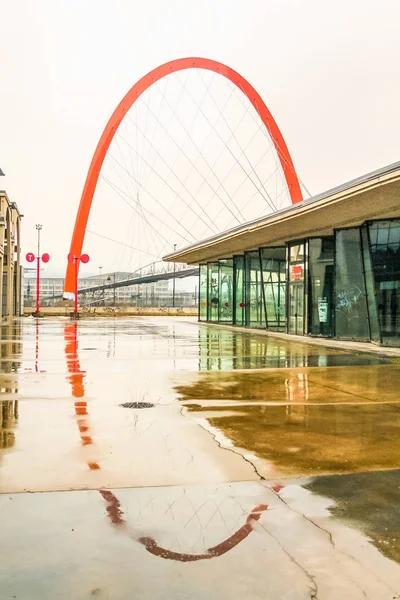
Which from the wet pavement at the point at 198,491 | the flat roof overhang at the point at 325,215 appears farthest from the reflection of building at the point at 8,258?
the wet pavement at the point at 198,491

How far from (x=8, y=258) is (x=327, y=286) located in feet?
78.4

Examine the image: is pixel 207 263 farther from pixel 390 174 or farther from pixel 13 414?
pixel 13 414

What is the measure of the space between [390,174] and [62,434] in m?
11.8

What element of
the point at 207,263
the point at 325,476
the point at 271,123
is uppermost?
the point at 271,123

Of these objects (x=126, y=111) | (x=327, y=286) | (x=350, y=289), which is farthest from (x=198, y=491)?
(x=126, y=111)

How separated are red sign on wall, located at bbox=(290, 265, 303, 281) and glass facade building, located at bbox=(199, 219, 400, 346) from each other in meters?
0.02

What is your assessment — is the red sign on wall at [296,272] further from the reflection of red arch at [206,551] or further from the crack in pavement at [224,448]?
the reflection of red arch at [206,551]

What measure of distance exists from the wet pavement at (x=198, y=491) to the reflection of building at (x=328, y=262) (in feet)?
31.4

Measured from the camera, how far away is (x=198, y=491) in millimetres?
4863

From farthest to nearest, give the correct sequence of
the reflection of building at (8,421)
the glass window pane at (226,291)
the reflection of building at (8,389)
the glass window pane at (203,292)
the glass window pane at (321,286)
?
the glass window pane at (203,292)
the glass window pane at (226,291)
the glass window pane at (321,286)
the reflection of building at (8,389)
the reflection of building at (8,421)

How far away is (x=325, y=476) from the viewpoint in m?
5.33

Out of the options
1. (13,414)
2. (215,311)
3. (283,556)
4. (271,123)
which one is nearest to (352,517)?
(283,556)

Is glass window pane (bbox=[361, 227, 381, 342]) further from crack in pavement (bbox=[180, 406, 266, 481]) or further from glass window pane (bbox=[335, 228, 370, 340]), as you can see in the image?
crack in pavement (bbox=[180, 406, 266, 481])

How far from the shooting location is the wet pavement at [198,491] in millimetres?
3334
